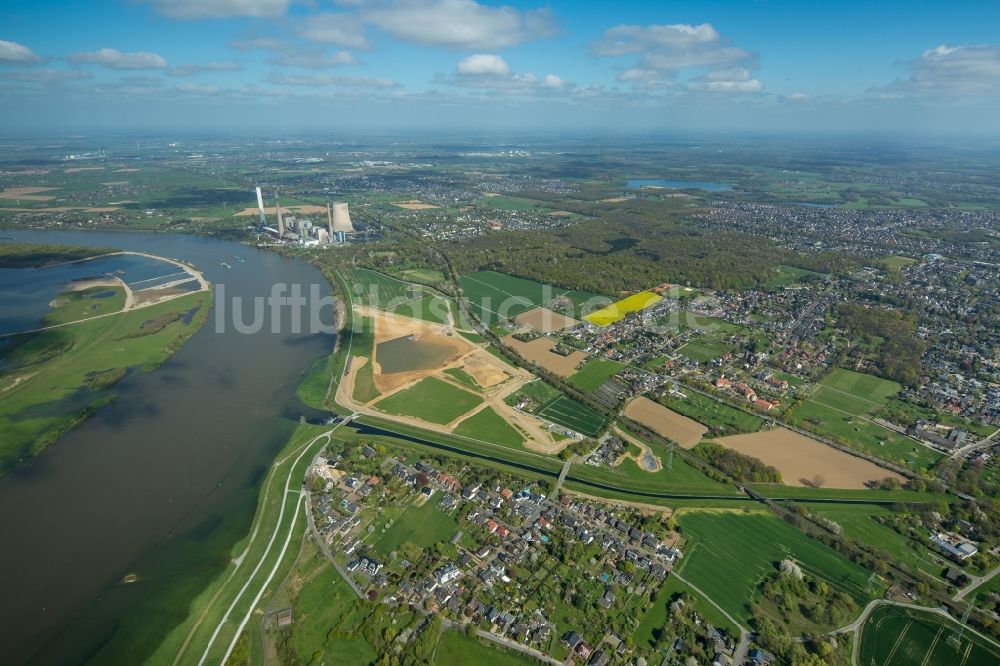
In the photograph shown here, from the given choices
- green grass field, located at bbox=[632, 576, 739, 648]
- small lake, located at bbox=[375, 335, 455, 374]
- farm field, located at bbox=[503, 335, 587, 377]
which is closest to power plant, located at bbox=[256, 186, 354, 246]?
small lake, located at bbox=[375, 335, 455, 374]

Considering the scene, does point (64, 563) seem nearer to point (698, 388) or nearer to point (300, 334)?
point (300, 334)

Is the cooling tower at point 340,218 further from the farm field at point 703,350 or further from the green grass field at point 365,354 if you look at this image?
the farm field at point 703,350

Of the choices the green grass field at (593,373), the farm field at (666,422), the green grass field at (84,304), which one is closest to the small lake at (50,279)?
the green grass field at (84,304)

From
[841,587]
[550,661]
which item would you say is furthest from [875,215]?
[550,661]

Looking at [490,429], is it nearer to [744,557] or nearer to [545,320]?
[744,557]

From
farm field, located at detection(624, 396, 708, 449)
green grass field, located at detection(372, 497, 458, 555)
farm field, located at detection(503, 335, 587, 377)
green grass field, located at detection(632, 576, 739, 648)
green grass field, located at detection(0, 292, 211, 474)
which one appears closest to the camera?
green grass field, located at detection(632, 576, 739, 648)

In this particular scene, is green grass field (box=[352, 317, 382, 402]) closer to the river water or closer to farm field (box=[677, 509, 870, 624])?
the river water
